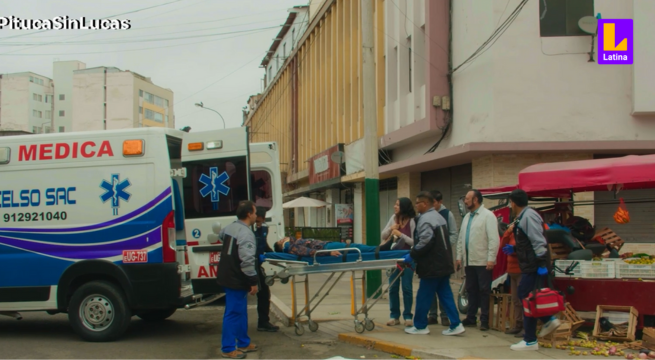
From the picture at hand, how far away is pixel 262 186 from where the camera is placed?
1092cm

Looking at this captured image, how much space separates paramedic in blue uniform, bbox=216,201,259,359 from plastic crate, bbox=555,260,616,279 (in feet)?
13.3

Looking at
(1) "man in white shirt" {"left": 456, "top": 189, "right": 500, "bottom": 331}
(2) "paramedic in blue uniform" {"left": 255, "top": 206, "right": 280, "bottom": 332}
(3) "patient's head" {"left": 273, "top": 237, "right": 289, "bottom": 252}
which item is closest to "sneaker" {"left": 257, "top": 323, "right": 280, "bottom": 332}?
(2) "paramedic in blue uniform" {"left": 255, "top": 206, "right": 280, "bottom": 332}

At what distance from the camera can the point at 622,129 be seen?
13.2m

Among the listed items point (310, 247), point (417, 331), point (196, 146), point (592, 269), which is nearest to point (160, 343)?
point (310, 247)

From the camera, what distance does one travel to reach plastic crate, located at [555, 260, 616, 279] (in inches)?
302

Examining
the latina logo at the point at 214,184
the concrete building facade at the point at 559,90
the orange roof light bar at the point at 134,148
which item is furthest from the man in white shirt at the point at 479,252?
the concrete building facade at the point at 559,90

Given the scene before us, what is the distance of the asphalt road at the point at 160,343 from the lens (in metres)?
7.24

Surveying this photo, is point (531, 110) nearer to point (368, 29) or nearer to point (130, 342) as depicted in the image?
point (368, 29)

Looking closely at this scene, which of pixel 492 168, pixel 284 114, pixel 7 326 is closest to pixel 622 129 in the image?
pixel 492 168

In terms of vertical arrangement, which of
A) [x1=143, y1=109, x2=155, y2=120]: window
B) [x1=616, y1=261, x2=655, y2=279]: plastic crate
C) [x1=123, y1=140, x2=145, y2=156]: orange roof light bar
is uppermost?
[x1=143, y1=109, x2=155, y2=120]: window

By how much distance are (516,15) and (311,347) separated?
8956 mm

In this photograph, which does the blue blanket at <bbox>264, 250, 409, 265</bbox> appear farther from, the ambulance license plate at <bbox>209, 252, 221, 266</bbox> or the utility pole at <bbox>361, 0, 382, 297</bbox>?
the utility pole at <bbox>361, 0, 382, 297</bbox>

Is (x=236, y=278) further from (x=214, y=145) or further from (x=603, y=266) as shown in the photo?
(x=603, y=266)

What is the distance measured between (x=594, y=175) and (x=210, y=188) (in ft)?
17.1
